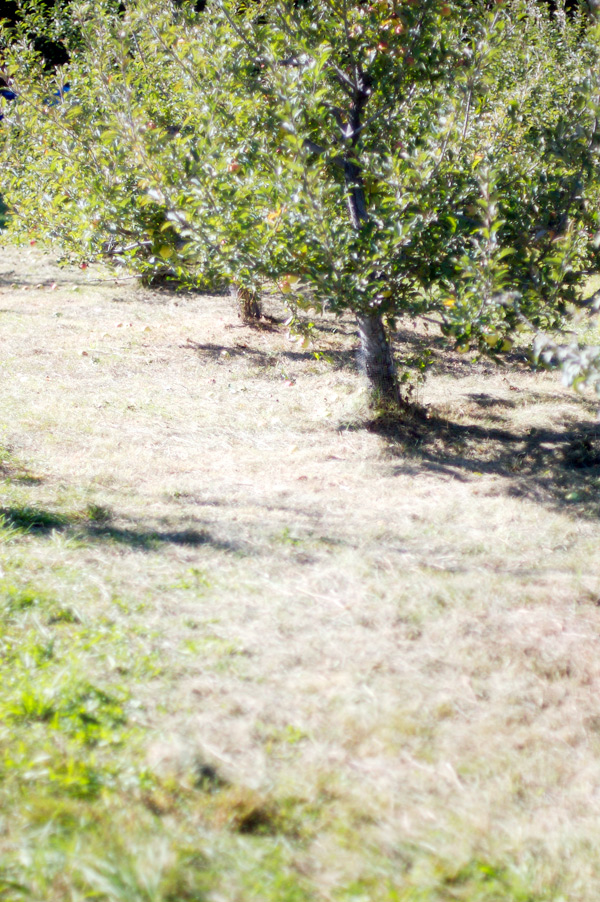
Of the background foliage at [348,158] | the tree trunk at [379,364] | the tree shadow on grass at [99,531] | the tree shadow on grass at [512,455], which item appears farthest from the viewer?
the tree trunk at [379,364]

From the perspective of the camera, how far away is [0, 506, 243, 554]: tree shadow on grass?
14.1ft

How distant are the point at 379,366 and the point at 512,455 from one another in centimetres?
132

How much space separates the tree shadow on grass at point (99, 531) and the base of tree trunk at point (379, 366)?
2.37 m

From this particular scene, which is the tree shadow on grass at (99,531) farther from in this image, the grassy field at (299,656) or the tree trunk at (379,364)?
the tree trunk at (379,364)

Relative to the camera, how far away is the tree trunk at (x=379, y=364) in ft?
19.8

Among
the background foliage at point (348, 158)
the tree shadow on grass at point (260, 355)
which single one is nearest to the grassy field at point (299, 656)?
the background foliage at point (348, 158)

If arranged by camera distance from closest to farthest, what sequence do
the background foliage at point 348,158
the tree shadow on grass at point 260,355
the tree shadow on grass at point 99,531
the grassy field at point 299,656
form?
the grassy field at point 299,656 → the tree shadow on grass at point 99,531 → the background foliage at point 348,158 → the tree shadow on grass at point 260,355

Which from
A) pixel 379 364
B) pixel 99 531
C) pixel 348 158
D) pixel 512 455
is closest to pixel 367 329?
pixel 379 364

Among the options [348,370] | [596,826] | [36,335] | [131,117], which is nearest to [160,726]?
[596,826]

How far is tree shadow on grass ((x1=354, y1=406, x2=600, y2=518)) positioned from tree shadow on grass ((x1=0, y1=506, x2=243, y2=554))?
1.87 m

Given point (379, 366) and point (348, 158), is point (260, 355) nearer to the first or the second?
point (379, 366)

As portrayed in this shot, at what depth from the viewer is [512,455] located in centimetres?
603

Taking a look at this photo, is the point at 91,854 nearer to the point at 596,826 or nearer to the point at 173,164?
the point at 596,826

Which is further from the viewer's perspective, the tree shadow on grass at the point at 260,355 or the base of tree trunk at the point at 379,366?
the tree shadow on grass at the point at 260,355
